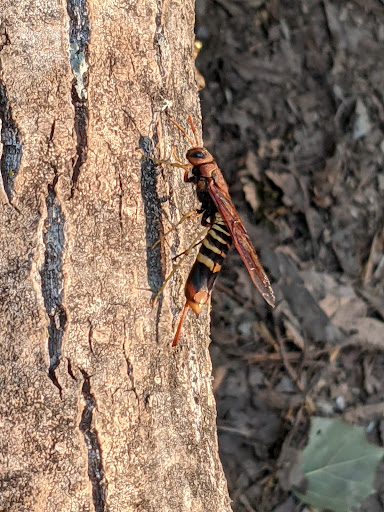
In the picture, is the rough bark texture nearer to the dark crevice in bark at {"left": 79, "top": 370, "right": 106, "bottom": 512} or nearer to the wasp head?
the dark crevice in bark at {"left": 79, "top": 370, "right": 106, "bottom": 512}

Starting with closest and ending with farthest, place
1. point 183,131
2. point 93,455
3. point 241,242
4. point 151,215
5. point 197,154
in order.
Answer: point 93,455
point 151,215
point 183,131
point 197,154
point 241,242

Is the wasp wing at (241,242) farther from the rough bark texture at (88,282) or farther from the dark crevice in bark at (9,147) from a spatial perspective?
the dark crevice in bark at (9,147)

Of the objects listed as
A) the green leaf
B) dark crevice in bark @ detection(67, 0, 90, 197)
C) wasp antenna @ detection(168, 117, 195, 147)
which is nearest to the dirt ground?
the green leaf

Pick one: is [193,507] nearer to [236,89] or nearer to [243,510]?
[243,510]

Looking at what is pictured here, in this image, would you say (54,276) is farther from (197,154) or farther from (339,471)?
(339,471)

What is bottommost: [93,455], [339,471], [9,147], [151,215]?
[339,471]

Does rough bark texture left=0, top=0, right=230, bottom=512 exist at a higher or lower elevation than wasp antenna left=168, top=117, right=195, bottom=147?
lower

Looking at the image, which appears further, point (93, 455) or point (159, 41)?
point (159, 41)

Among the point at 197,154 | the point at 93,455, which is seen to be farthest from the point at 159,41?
the point at 93,455

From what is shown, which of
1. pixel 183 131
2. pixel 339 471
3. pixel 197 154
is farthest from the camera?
pixel 339 471
